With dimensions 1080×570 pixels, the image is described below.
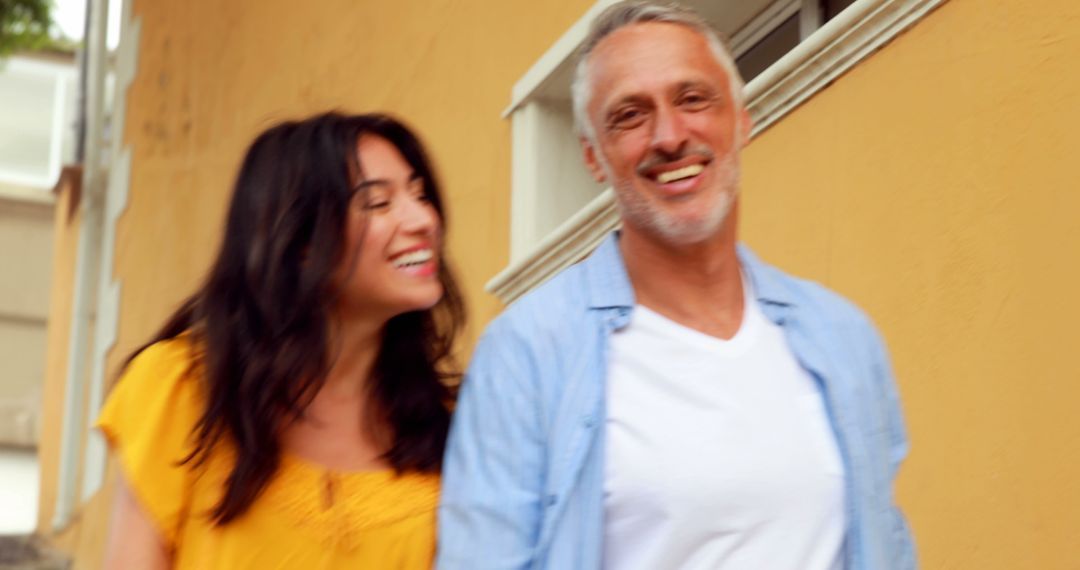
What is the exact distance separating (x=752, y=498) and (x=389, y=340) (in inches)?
37.8

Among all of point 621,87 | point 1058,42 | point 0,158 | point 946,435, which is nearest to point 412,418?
point 621,87

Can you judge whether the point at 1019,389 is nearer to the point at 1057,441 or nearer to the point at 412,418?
the point at 1057,441

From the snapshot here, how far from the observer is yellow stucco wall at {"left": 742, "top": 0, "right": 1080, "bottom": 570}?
11.6 feet

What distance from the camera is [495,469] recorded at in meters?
2.74

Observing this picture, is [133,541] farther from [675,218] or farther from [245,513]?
[675,218]

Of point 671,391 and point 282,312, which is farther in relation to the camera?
point 282,312

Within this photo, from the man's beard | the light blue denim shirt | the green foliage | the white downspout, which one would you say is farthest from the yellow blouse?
the green foliage

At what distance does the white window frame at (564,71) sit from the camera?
413cm

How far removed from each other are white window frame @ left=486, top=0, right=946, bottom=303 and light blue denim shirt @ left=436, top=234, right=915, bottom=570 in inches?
49.2

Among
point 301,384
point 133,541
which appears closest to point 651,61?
point 301,384

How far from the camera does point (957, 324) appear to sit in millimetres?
3803

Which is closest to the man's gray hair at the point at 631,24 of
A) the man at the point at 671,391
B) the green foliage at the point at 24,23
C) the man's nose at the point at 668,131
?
the man at the point at 671,391

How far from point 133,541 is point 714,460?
3.16 ft

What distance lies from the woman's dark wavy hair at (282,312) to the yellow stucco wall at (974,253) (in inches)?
43.3
